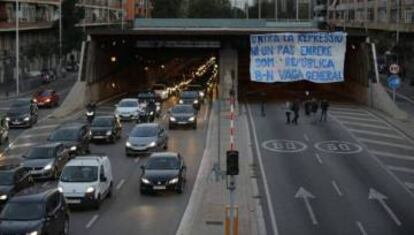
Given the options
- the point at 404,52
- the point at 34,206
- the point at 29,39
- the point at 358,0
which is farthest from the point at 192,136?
the point at 358,0

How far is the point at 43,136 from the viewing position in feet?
154

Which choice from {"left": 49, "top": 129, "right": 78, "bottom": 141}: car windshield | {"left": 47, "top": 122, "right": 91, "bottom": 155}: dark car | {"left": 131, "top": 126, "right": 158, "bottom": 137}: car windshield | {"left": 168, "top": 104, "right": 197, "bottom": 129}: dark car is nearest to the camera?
{"left": 47, "top": 122, "right": 91, "bottom": 155}: dark car

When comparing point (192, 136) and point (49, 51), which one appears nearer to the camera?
point (192, 136)

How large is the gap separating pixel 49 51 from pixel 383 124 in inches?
2213

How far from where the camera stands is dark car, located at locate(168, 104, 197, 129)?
49375mm

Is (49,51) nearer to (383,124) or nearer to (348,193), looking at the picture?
(383,124)

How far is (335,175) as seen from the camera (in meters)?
34.0

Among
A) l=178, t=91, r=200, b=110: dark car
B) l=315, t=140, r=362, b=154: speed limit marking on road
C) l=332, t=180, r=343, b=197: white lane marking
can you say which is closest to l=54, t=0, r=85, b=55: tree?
l=178, t=91, r=200, b=110: dark car

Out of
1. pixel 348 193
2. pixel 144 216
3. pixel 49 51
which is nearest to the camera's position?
pixel 144 216

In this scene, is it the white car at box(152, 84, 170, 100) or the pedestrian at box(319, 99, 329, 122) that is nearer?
the pedestrian at box(319, 99, 329, 122)

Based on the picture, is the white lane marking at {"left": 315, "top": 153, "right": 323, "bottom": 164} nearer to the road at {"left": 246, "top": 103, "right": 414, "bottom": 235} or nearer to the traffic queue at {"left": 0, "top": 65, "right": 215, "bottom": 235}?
the road at {"left": 246, "top": 103, "right": 414, "bottom": 235}

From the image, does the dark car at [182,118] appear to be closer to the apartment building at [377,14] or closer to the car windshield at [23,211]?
the car windshield at [23,211]

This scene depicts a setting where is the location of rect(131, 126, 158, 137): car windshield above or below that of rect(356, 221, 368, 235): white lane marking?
above

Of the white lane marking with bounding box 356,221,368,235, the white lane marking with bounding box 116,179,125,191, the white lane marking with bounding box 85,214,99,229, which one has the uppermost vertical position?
the white lane marking with bounding box 116,179,125,191
